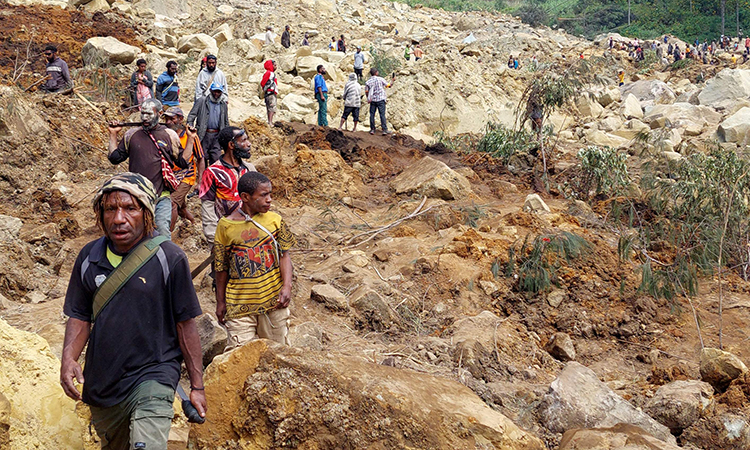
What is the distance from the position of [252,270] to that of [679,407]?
2604mm

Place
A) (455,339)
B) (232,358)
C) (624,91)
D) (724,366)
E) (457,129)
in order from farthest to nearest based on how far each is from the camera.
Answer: (624,91) → (457,129) → (455,339) → (724,366) → (232,358)

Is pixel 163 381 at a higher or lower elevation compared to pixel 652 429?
higher

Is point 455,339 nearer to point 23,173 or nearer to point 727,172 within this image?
point 727,172

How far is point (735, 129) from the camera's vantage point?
1466 centimetres

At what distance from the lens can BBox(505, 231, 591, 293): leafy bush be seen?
659cm

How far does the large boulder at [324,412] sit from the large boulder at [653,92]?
22.2 metres

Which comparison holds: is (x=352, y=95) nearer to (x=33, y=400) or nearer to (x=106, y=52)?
(x=106, y=52)

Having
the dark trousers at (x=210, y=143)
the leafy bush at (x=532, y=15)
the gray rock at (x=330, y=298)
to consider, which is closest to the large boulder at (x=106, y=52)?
the dark trousers at (x=210, y=143)

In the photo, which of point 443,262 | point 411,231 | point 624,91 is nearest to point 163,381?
point 443,262

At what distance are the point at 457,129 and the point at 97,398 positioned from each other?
14.9 m

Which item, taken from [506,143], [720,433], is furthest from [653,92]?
[720,433]

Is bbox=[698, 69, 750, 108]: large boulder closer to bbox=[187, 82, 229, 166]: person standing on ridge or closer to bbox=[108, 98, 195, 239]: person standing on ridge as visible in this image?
bbox=[187, 82, 229, 166]: person standing on ridge

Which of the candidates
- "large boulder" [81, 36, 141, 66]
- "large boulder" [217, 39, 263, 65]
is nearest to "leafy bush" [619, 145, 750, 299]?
"large boulder" [81, 36, 141, 66]

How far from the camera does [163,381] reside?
222 cm
